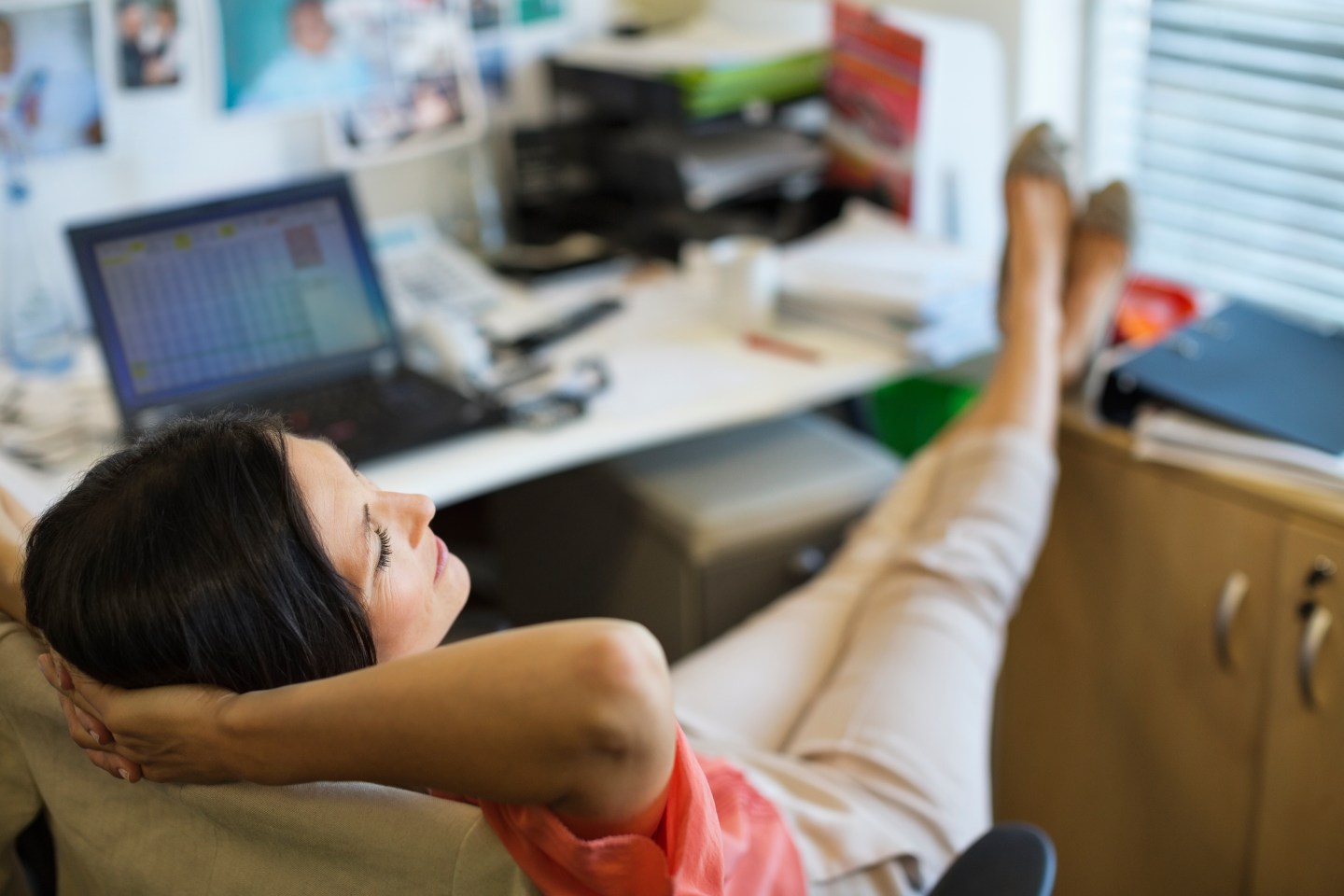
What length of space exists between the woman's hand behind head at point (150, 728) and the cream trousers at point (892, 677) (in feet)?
1.81

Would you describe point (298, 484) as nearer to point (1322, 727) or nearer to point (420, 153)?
point (1322, 727)

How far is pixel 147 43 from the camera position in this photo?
A: 181cm

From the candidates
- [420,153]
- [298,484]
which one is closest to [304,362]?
[420,153]

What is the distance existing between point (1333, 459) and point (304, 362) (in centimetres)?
116

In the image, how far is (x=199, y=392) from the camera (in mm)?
1543

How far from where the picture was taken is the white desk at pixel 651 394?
1440mm

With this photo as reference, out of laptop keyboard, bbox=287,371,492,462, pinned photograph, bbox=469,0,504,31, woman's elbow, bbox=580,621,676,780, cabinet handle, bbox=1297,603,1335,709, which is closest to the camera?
woman's elbow, bbox=580,621,676,780

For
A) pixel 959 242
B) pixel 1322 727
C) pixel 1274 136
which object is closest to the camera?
pixel 1322 727

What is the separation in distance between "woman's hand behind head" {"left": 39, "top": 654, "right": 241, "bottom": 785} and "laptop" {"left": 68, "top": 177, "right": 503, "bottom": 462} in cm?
66

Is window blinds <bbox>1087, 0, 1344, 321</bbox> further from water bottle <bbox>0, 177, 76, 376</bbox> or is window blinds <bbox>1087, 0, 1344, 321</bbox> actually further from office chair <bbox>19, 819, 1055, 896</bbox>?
water bottle <bbox>0, 177, 76, 376</bbox>

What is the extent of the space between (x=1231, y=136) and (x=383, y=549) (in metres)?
1.48

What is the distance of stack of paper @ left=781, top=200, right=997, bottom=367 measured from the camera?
1722 mm

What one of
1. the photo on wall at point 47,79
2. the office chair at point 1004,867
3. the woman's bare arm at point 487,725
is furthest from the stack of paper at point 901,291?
the woman's bare arm at point 487,725

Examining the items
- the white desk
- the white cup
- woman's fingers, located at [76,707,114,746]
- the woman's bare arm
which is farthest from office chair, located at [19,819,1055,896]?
the white cup
